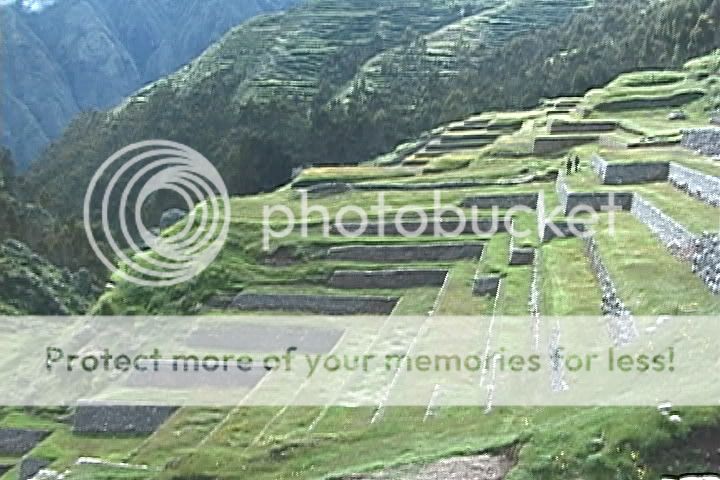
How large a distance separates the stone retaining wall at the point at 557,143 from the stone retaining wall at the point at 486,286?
60.7 ft

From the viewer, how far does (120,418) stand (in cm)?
2006

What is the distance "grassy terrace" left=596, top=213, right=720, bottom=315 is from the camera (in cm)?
1159

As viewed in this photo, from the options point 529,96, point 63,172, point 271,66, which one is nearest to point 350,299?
point 529,96

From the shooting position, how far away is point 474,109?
2785 inches

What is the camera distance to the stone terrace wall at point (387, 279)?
24016 mm

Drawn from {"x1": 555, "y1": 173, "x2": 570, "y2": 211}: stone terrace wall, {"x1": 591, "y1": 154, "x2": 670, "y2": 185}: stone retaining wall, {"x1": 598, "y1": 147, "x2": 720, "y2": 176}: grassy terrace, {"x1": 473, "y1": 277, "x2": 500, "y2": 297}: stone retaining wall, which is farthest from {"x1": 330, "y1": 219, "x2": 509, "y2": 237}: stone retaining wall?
{"x1": 473, "y1": 277, "x2": 500, "y2": 297}: stone retaining wall

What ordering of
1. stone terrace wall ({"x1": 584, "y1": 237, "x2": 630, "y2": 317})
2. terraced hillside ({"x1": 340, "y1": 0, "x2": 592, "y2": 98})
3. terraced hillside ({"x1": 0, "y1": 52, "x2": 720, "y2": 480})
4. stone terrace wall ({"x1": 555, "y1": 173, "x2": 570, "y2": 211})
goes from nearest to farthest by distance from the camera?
1. terraced hillside ({"x1": 0, "y1": 52, "x2": 720, "y2": 480})
2. stone terrace wall ({"x1": 584, "y1": 237, "x2": 630, "y2": 317})
3. stone terrace wall ({"x1": 555, "y1": 173, "x2": 570, "y2": 211})
4. terraced hillside ({"x1": 340, "y1": 0, "x2": 592, "y2": 98})

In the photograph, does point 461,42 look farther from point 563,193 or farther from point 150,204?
point 563,193

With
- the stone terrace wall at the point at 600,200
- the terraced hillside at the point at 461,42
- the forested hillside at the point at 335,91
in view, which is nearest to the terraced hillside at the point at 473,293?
the stone terrace wall at the point at 600,200

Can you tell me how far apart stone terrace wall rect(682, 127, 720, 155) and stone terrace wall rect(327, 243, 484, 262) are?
6691mm

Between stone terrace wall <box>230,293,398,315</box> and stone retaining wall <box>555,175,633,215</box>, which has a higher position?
stone retaining wall <box>555,175,633,215</box>

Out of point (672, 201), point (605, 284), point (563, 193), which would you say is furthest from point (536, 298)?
point (563, 193)

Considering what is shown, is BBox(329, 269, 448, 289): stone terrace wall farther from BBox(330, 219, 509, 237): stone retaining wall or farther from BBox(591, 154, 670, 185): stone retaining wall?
BBox(591, 154, 670, 185): stone retaining wall

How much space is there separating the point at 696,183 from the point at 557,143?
1947cm
